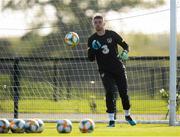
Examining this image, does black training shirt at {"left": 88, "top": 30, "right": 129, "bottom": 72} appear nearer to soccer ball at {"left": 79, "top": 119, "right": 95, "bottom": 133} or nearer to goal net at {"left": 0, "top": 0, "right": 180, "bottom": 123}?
soccer ball at {"left": 79, "top": 119, "right": 95, "bottom": 133}

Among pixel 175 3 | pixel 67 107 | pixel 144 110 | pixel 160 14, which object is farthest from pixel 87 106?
pixel 175 3

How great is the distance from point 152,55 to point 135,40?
1.17 meters

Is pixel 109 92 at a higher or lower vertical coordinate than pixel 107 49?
lower

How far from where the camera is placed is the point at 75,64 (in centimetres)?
1519

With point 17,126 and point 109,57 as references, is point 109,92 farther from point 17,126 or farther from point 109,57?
point 17,126

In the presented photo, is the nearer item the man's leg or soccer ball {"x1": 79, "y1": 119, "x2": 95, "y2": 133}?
soccer ball {"x1": 79, "y1": 119, "x2": 95, "y2": 133}

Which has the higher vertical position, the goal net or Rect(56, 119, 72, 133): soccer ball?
the goal net

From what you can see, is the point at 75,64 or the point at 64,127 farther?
the point at 75,64

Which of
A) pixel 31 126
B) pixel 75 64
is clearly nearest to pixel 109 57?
pixel 31 126

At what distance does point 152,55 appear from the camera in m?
15.6

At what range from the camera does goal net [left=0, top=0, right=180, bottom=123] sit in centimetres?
1515

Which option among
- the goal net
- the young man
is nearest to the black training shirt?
the young man

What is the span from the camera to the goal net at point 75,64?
15.1 meters

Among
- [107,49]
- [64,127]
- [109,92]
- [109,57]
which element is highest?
[107,49]
